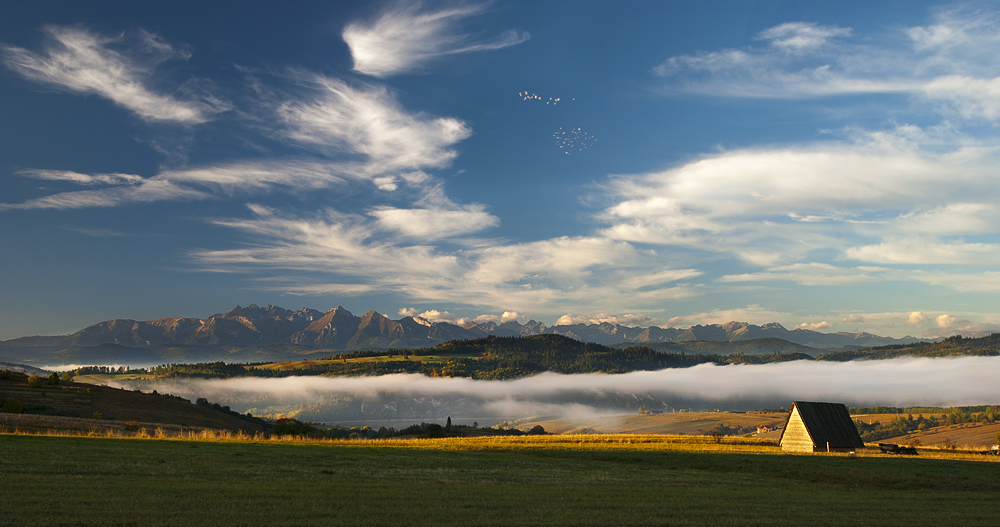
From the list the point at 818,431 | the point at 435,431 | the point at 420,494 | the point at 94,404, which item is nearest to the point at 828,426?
the point at 818,431

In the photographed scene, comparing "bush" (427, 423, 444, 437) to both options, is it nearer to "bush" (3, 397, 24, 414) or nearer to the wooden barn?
"bush" (3, 397, 24, 414)

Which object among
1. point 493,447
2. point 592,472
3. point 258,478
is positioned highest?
point 258,478

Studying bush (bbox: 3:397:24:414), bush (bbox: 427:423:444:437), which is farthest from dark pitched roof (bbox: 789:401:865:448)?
bush (bbox: 3:397:24:414)

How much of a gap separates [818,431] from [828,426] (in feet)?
8.21

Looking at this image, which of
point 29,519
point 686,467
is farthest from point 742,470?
point 29,519

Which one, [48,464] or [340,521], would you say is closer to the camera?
[340,521]

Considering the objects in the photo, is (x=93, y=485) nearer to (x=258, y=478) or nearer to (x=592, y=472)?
(x=258, y=478)

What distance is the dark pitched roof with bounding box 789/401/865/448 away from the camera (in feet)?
239

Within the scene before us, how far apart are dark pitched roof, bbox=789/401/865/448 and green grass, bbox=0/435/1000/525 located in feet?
110

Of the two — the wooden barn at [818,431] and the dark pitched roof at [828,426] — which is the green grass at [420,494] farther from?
the dark pitched roof at [828,426]

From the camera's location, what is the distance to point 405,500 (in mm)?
21578

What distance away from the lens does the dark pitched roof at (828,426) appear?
72.9 m

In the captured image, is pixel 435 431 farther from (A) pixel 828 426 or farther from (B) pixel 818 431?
(A) pixel 828 426

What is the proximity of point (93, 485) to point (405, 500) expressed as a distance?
11669 millimetres
